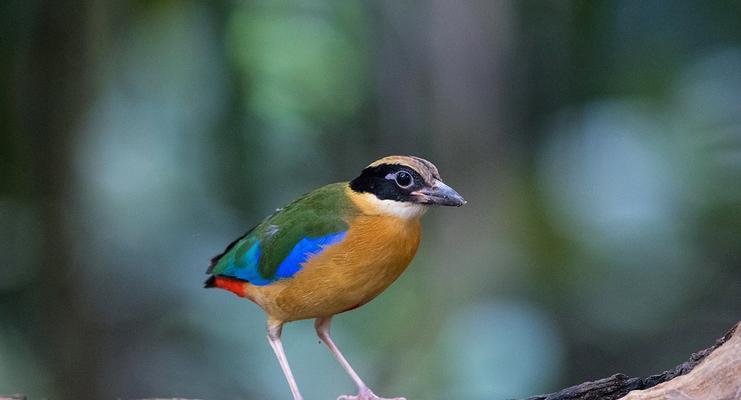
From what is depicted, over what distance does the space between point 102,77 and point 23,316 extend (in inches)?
76.0

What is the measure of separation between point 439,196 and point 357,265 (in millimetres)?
527

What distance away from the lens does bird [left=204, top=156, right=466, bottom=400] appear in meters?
5.10

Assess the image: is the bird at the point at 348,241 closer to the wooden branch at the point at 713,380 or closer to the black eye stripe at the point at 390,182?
the black eye stripe at the point at 390,182

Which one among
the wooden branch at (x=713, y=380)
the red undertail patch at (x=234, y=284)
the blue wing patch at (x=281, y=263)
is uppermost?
the blue wing patch at (x=281, y=263)

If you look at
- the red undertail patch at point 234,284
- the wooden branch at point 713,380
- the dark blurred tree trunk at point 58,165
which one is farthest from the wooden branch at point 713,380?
the dark blurred tree trunk at point 58,165

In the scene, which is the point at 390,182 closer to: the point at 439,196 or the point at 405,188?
the point at 405,188

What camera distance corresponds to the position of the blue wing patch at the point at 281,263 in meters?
5.20

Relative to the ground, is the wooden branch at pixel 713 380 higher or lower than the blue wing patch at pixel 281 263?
lower

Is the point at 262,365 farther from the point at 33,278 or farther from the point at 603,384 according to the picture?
the point at 603,384

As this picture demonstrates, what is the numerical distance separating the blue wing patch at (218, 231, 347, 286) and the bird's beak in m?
0.43

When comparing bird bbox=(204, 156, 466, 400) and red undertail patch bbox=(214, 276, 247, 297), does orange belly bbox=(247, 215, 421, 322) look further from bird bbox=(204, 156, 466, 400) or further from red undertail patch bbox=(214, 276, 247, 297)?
red undertail patch bbox=(214, 276, 247, 297)

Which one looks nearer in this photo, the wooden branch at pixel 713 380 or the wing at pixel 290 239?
the wooden branch at pixel 713 380

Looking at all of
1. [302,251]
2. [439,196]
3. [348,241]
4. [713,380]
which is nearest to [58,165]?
[302,251]

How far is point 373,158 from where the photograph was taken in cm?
936
